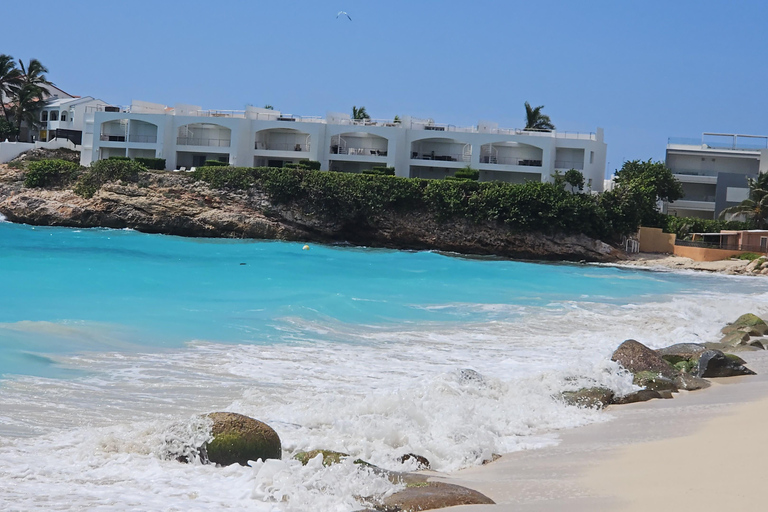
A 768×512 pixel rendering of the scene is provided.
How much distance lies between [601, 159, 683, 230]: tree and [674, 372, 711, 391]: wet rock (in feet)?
135

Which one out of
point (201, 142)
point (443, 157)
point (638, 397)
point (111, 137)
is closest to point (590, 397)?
point (638, 397)

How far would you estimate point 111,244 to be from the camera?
4253cm

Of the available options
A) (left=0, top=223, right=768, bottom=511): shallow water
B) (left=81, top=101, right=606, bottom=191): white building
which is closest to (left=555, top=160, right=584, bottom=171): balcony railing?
(left=81, top=101, right=606, bottom=191): white building

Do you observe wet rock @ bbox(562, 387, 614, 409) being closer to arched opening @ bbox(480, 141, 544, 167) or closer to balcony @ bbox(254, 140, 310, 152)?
arched opening @ bbox(480, 141, 544, 167)

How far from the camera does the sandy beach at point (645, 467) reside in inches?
230

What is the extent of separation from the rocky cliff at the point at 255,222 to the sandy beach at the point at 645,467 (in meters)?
42.6

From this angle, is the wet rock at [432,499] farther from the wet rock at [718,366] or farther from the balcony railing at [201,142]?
the balcony railing at [201,142]

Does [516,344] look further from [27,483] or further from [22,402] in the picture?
[27,483]

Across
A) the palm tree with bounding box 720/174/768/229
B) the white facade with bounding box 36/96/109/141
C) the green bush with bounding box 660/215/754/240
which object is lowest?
the green bush with bounding box 660/215/754/240

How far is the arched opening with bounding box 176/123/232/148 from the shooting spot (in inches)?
2408

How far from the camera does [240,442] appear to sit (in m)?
6.96

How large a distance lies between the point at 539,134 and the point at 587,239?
1013 cm

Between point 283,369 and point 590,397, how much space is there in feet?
14.8

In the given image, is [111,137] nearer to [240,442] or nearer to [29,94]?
[29,94]
